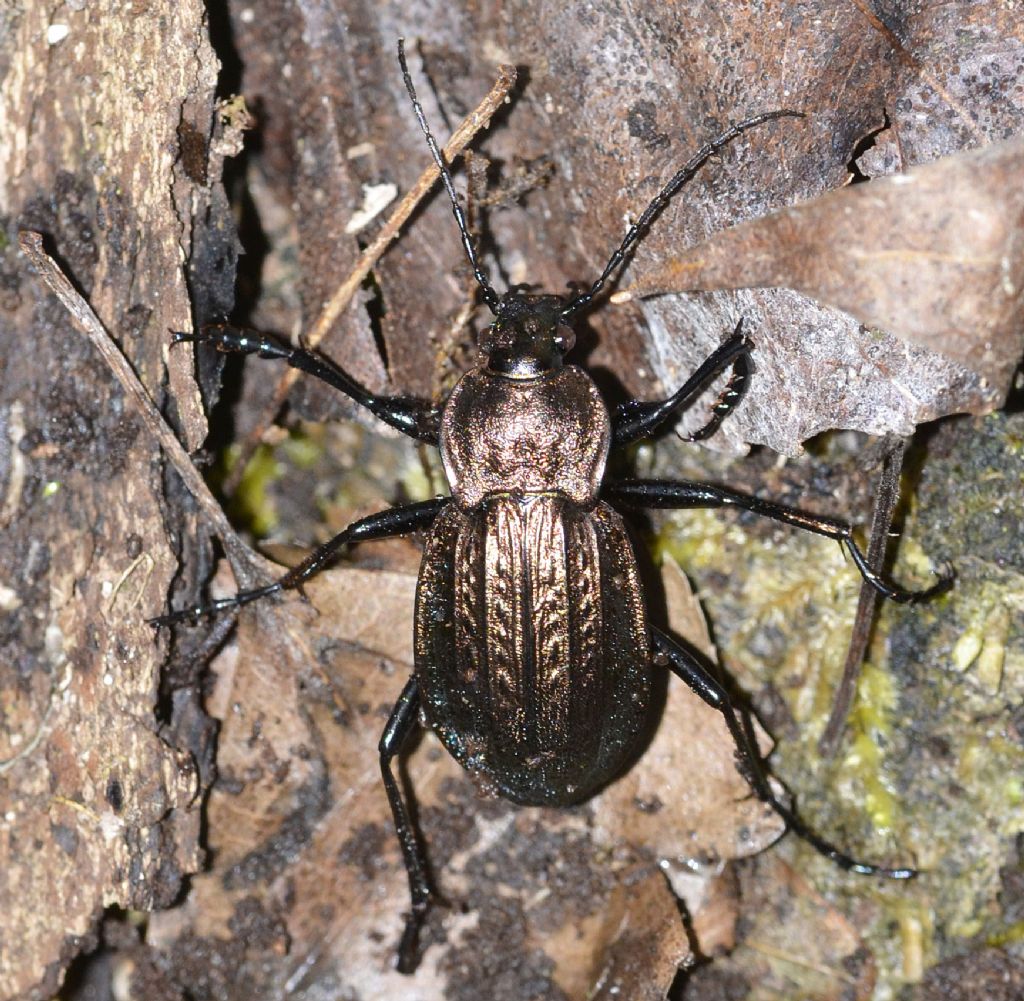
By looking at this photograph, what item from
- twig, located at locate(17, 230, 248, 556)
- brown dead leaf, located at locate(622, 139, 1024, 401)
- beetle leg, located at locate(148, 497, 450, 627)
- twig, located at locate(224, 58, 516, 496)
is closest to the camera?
brown dead leaf, located at locate(622, 139, 1024, 401)

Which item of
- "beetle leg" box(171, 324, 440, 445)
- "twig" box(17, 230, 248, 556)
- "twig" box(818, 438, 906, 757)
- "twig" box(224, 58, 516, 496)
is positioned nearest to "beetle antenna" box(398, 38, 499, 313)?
"twig" box(224, 58, 516, 496)

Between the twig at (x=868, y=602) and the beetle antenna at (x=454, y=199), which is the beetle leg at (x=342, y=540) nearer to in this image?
the beetle antenna at (x=454, y=199)

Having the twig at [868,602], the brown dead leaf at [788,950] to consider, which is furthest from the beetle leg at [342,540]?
the brown dead leaf at [788,950]

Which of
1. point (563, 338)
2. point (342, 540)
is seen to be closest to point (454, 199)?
point (563, 338)

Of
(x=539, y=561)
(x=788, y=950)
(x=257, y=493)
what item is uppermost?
(x=257, y=493)

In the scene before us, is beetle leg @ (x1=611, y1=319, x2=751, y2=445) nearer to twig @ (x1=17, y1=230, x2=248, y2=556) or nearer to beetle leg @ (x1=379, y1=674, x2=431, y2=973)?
beetle leg @ (x1=379, y1=674, x2=431, y2=973)

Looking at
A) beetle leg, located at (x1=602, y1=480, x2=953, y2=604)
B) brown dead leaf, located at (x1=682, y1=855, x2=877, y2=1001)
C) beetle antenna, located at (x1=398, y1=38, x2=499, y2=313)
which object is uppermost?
beetle antenna, located at (x1=398, y1=38, x2=499, y2=313)

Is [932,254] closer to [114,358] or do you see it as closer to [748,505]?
[748,505]
